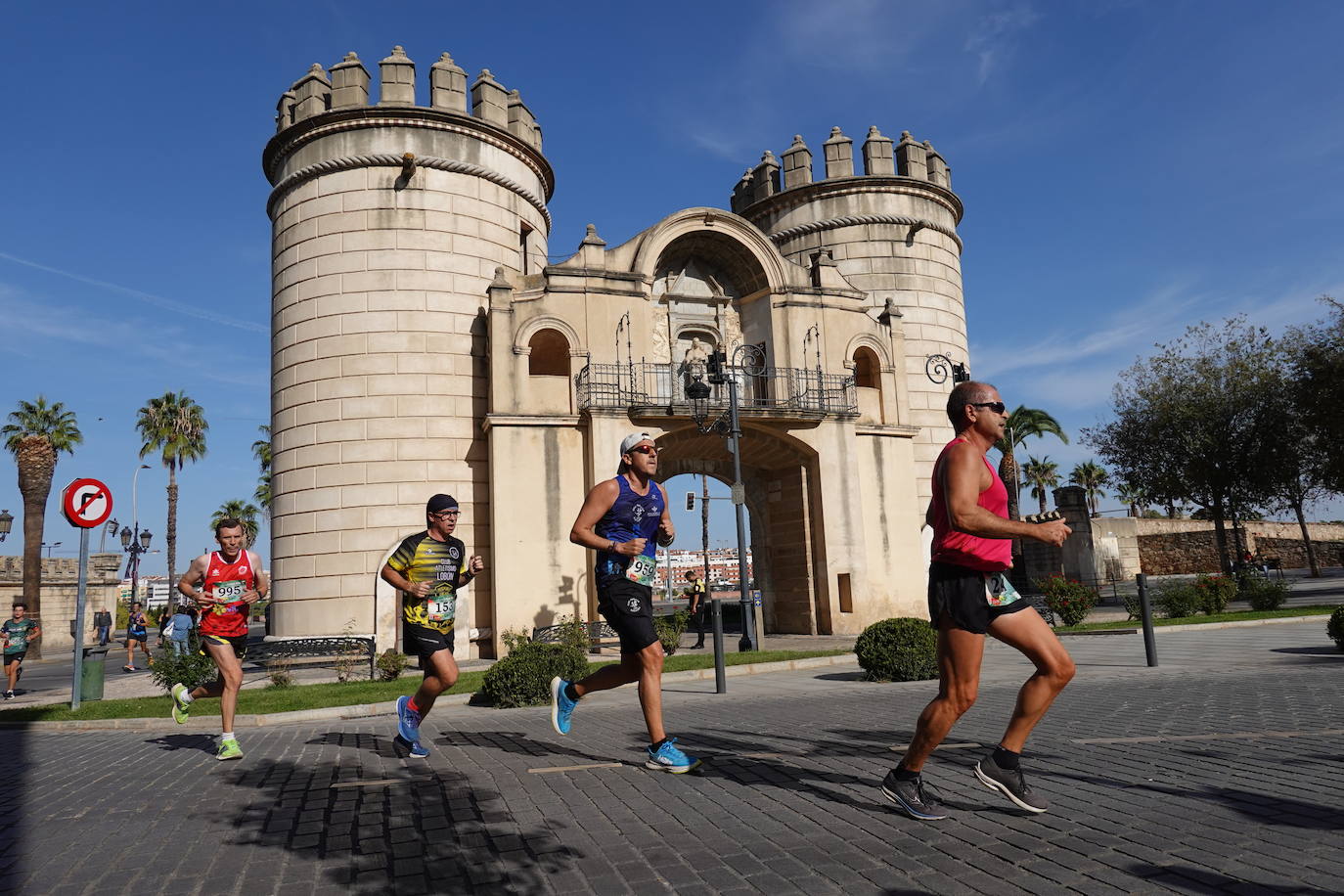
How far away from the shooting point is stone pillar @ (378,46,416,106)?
23.0 metres

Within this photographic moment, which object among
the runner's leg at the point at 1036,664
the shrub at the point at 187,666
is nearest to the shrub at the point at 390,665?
the shrub at the point at 187,666

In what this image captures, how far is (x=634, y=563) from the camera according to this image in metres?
5.98

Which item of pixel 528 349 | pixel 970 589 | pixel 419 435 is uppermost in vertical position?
pixel 528 349

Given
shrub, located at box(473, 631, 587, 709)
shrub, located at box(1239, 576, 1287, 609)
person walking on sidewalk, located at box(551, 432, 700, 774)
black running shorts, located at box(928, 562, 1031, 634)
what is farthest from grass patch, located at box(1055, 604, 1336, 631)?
black running shorts, located at box(928, 562, 1031, 634)

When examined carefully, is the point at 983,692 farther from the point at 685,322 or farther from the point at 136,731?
the point at 685,322

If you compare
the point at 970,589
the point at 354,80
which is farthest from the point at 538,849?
the point at 354,80

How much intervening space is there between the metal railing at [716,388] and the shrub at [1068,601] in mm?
6708

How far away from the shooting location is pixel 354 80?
23109 millimetres

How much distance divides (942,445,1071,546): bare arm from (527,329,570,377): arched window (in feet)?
64.9

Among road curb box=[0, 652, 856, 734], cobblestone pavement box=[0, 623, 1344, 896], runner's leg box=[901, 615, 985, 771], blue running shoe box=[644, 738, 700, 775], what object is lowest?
road curb box=[0, 652, 856, 734]

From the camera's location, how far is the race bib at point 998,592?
4.40 meters

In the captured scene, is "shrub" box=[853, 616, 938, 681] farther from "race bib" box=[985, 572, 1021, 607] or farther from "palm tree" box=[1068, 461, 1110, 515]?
"palm tree" box=[1068, 461, 1110, 515]

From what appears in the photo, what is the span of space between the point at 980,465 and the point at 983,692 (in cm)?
637

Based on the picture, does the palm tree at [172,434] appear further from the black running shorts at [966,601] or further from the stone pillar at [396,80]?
the black running shorts at [966,601]
